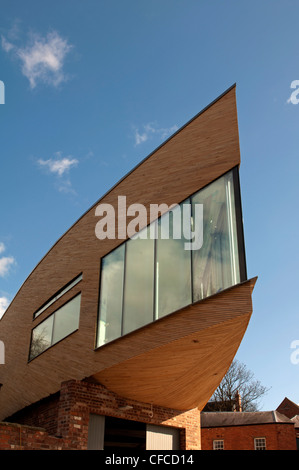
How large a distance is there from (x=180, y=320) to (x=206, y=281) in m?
0.81

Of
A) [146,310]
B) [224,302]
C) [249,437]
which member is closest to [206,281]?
[224,302]

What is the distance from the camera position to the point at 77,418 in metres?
8.80

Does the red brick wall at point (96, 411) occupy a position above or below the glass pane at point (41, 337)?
below

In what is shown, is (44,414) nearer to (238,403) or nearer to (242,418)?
(242,418)

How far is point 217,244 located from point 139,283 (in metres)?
2.10

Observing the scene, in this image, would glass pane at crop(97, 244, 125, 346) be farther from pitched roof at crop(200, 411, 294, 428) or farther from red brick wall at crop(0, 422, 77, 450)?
pitched roof at crop(200, 411, 294, 428)

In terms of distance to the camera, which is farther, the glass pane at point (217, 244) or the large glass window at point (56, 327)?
the large glass window at point (56, 327)

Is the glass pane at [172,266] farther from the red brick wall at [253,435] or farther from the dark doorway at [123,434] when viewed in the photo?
the red brick wall at [253,435]

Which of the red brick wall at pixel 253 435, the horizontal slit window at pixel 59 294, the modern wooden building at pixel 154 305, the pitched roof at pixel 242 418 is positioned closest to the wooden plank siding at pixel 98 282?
the modern wooden building at pixel 154 305

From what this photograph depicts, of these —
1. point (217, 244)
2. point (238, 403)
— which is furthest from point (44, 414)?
point (238, 403)

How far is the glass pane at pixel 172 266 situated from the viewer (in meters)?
7.98

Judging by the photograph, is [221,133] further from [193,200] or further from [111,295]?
[111,295]

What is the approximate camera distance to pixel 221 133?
8281mm

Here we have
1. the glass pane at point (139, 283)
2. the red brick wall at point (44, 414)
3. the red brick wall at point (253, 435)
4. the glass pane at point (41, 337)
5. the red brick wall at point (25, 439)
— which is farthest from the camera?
the red brick wall at point (253, 435)
